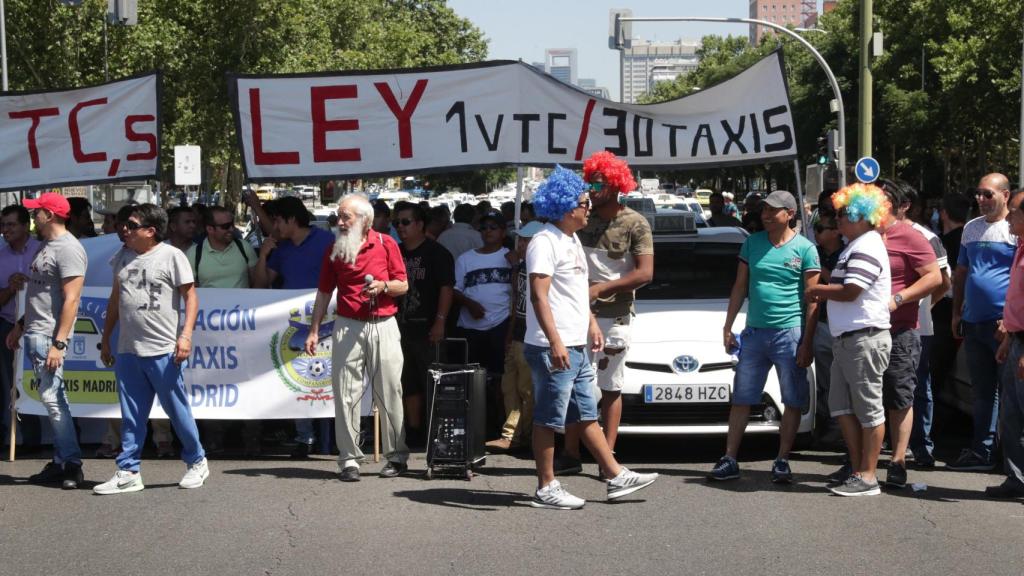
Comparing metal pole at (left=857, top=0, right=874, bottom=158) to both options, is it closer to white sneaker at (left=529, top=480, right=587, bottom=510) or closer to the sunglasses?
white sneaker at (left=529, top=480, right=587, bottom=510)

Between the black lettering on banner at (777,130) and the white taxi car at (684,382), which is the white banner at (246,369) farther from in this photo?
the black lettering on banner at (777,130)

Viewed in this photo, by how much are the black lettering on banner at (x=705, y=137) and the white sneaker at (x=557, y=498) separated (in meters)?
3.66

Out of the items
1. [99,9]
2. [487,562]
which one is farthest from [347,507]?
[99,9]

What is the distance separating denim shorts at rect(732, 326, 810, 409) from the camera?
25.7 feet

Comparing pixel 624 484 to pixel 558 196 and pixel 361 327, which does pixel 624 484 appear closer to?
pixel 558 196

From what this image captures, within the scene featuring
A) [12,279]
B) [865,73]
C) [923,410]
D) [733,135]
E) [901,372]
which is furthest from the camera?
[865,73]

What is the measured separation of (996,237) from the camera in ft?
27.7

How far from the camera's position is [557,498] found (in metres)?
7.22

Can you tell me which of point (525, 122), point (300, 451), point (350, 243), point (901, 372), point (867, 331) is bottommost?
point (300, 451)

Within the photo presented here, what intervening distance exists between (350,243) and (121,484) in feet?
6.36

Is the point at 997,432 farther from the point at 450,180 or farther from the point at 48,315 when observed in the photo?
the point at 450,180

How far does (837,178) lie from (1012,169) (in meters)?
31.6

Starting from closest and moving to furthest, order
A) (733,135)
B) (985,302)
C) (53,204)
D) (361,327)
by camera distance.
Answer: (361,327), (53,204), (985,302), (733,135)

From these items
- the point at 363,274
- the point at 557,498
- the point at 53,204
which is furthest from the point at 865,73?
the point at 53,204
